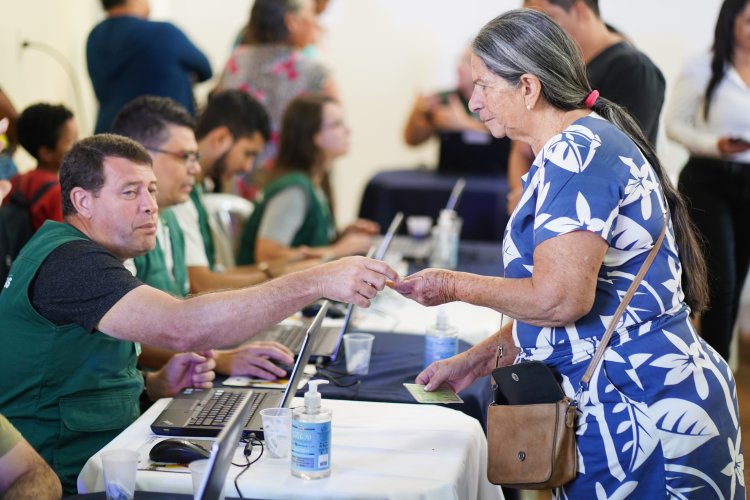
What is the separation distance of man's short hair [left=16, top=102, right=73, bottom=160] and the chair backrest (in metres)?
0.64

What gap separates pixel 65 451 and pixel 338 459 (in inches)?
22.9

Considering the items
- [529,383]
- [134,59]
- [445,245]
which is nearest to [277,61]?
[134,59]

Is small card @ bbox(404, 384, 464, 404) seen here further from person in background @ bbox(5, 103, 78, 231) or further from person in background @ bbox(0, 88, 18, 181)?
person in background @ bbox(0, 88, 18, 181)

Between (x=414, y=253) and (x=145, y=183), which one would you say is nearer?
(x=145, y=183)

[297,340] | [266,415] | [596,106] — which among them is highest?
[596,106]

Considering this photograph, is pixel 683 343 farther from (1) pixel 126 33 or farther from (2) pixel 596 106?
(1) pixel 126 33

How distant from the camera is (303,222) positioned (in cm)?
364

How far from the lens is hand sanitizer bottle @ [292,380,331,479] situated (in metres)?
1.48

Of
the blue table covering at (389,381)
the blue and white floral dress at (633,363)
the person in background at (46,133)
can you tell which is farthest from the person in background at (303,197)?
the blue and white floral dress at (633,363)

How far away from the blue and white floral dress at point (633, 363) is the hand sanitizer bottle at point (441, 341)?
0.59 metres

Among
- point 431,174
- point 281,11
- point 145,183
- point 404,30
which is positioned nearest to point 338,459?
point 145,183

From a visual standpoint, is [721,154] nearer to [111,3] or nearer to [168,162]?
[168,162]

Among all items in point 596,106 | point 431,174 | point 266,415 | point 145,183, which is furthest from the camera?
point 431,174

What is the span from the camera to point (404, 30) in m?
6.62
